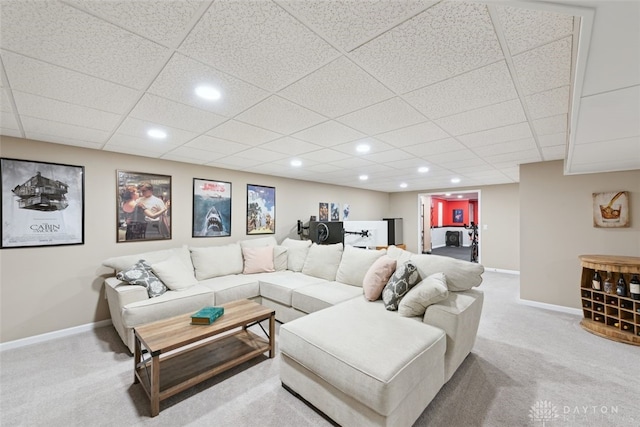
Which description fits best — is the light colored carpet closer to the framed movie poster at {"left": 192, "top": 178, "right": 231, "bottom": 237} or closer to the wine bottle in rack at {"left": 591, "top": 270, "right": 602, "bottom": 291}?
the wine bottle in rack at {"left": 591, "top": 270, "right": 602, "bottom": 291}

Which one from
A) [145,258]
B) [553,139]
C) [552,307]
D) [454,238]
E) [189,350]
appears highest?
[553,139]

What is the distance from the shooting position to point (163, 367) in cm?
224

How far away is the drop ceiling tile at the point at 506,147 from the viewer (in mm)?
2946

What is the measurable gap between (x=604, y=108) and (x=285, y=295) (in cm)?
325

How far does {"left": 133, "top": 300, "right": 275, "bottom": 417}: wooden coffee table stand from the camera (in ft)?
6.18

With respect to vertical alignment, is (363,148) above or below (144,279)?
above

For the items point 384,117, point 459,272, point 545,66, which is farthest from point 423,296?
point 545,66

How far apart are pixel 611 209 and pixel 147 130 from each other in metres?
5.82

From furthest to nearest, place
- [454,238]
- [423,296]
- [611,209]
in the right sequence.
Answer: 1. [454,238]
2. [611,209]
3. [423,296]

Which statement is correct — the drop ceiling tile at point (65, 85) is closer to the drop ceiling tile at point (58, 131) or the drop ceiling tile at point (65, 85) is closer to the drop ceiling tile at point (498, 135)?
the drop ceiling tile at point (58, 131)

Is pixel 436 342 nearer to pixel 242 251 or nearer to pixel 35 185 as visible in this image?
pixel 242 251

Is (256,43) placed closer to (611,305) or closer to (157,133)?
(157,133)

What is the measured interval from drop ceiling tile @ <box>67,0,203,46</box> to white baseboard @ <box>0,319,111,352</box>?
143 inches

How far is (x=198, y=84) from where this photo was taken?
1703 millimetres
